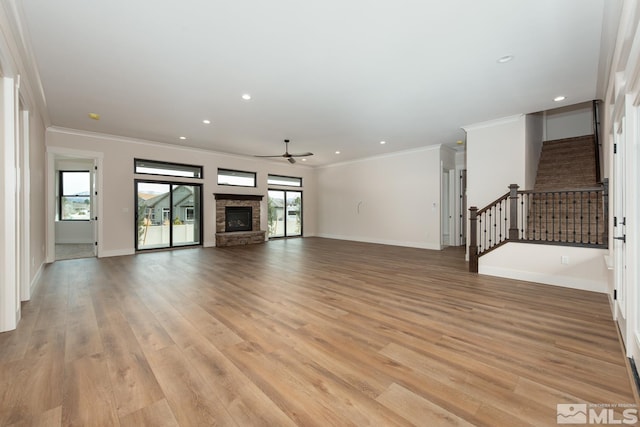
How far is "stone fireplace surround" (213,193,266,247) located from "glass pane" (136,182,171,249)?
4.51ft

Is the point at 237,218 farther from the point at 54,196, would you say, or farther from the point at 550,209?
the point at 550,209

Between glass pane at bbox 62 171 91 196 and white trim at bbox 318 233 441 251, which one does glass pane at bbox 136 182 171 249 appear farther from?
white trim at bbox 318 233 441 251

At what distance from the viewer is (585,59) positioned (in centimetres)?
332

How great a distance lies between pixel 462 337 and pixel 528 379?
2.03 feet

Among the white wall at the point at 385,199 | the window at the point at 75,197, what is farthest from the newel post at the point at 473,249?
the window at the point at 75,197

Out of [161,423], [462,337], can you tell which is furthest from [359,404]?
[462,337]

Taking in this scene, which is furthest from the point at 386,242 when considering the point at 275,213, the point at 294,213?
the point at 275,213

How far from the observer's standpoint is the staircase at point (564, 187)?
195 inches

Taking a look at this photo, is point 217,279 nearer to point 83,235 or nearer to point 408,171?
point 408,171

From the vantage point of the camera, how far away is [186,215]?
26.8 ft

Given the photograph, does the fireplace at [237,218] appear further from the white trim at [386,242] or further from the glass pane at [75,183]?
the glass pane at [75,183]

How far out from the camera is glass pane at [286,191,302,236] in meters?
10.8

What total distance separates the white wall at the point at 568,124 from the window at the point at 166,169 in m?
10.0

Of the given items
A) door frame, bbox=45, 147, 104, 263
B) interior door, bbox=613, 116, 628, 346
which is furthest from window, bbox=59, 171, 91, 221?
interior door, bbox=613, 116, 628, 346
